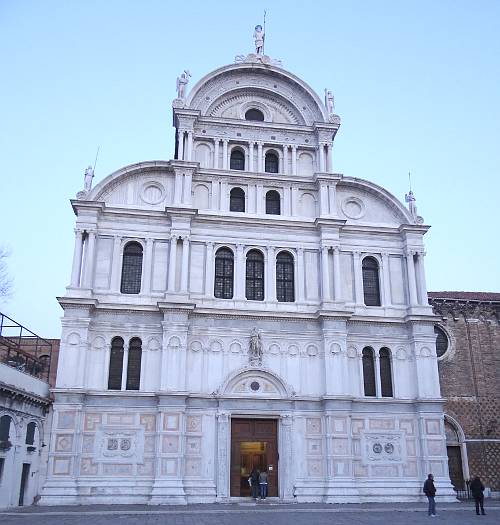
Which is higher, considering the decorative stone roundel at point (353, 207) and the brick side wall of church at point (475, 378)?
the decorative stone roundel at point (353, 207)

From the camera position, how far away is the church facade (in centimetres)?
2409

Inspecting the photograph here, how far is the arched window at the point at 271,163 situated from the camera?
99.6 ft

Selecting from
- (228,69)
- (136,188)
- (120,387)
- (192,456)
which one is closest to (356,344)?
(192,456)

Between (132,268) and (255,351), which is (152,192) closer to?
(132,268)

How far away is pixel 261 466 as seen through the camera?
25078mm

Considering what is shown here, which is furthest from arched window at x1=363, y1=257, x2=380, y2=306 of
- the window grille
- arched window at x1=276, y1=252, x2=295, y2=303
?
A: the window grille

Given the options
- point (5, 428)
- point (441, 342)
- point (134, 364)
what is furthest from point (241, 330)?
point (441, 342)

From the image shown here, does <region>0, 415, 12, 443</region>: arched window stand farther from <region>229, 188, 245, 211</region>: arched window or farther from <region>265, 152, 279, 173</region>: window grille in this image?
<region>265, 152, 279, 173</region>: window grille

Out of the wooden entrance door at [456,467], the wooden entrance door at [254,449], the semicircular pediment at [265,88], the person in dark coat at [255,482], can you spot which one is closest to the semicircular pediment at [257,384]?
the wooden entrance door at [254,449]

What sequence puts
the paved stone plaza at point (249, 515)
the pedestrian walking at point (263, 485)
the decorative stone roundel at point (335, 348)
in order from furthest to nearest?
the decorative stone roundel at point (335, 348)
the pedestrian walking at point (263, 485)
the paved stone plaza at point (249, 515)

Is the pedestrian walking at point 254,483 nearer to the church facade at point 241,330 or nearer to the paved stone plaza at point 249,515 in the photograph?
the church facade at point 241,330

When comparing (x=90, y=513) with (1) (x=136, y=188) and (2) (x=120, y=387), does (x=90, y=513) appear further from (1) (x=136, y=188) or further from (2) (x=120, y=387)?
(1) (x=136, y=188)

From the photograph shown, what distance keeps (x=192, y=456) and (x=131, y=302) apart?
723 centimetres

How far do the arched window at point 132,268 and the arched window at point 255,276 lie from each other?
16.9 ft
